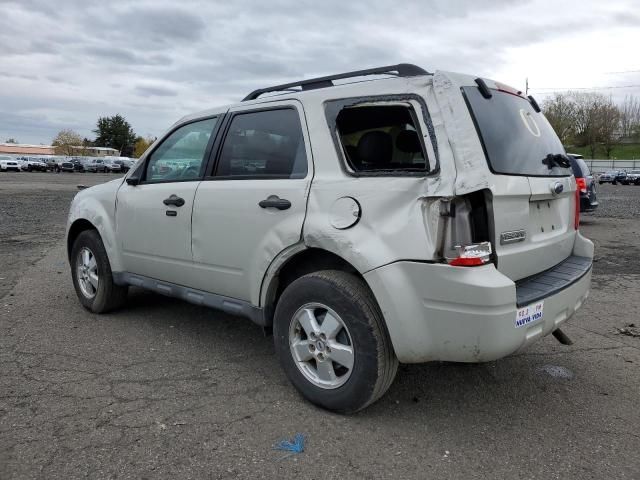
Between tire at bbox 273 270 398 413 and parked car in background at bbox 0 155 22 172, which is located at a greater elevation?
parked car in background at bbox 0 155 22 172

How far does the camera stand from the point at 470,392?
3.54 metres

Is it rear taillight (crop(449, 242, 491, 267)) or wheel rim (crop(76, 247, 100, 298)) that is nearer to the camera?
rear taillight (crop(449, 242, 491, 267))

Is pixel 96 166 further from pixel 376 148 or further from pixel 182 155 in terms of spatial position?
pixel 376 148

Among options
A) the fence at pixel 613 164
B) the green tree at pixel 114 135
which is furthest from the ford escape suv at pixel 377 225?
the green tree at pixel 114 135

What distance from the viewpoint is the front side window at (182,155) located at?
163 inches

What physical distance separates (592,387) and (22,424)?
345 centimetres

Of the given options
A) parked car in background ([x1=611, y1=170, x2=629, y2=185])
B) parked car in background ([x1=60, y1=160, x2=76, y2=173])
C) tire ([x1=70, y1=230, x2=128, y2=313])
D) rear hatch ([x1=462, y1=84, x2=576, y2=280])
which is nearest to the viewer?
rear hatch ([x1=462, y1=84, x2=576, y2=280])

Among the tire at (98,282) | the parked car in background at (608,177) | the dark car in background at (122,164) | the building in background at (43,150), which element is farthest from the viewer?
the building in background at (43,150)

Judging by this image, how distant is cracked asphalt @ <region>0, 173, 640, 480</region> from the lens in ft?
8.80

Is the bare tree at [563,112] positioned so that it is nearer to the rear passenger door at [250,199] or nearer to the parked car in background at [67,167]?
the parked car in background at [67,167]

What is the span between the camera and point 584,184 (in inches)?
451

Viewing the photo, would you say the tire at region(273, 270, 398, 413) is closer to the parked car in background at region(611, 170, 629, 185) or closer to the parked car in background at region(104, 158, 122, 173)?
the parked car in background at region(611, 170, 629, 185)

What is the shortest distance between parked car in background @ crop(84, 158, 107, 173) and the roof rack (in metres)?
64.5

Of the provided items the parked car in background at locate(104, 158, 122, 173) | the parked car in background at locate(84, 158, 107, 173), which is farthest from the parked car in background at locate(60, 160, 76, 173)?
the parked car in background at locate(104, 158, 122, 173)
